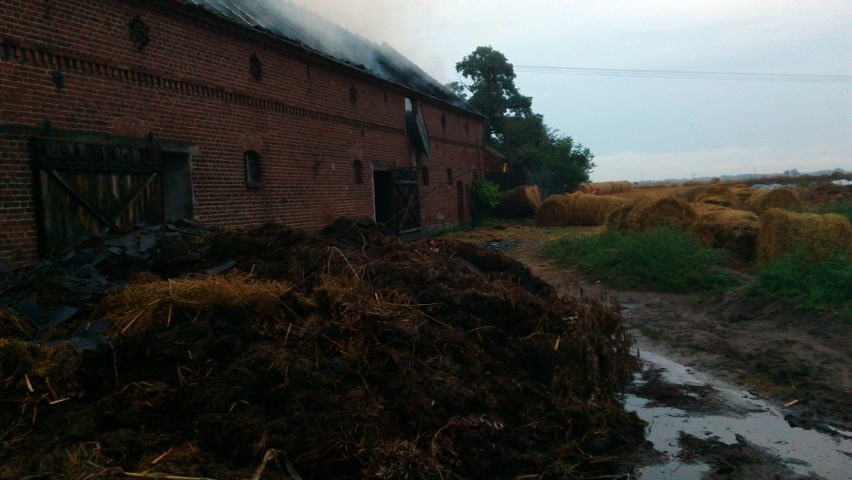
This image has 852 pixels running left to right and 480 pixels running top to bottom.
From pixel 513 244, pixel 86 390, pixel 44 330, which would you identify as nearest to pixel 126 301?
pixel 44 330

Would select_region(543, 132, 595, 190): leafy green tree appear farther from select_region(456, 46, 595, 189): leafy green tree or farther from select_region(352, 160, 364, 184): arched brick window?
select_region(352, 160, 364, 184): arched brick window

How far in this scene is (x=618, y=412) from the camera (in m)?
4.70

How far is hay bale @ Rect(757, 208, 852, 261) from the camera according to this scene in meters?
9.05

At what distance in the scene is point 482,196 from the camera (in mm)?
24938

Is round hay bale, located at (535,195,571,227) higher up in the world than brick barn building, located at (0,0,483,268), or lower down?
lower down

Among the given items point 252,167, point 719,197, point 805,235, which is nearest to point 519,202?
point 719,197

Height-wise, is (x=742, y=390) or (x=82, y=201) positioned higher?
(x=82, y=201)

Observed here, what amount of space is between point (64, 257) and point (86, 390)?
2924 mm

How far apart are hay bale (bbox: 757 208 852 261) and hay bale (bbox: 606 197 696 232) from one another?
2546 millimetres

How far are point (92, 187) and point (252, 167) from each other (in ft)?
12.7

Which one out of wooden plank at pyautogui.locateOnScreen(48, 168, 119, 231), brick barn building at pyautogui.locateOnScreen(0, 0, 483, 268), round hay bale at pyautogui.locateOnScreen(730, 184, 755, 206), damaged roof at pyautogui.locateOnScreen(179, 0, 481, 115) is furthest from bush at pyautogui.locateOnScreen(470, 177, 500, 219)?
wooden plank at pyautogui.locateOnScreen(48, 168, 119, 231)

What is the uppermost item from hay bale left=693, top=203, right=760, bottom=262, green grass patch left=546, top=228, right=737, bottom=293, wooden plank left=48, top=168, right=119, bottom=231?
wooden plank left=48, top=168, right=119, bottom=231

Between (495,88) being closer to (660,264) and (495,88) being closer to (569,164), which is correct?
(569,164)

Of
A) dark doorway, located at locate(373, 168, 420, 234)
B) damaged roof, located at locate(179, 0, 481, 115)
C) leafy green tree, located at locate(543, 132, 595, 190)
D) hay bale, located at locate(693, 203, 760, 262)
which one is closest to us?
hay bale, located at locate(693, 203, 760, 262)
